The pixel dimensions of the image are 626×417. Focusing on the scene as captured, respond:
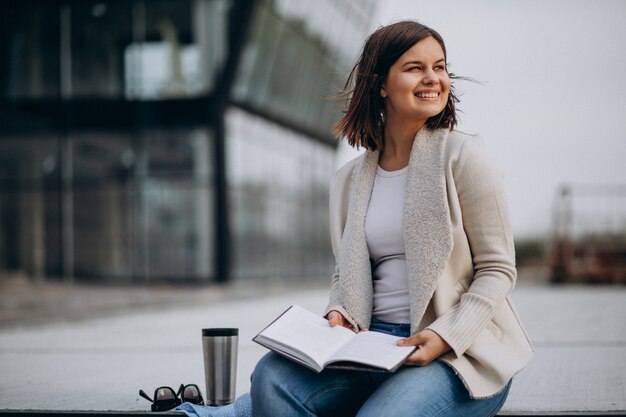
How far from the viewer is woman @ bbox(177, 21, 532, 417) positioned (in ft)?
9.22

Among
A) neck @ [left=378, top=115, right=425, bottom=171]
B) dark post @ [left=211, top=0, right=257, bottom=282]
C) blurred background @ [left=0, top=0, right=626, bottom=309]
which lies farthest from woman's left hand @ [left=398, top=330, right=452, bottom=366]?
dark post @ [left=211, top=0, right=257, bottom=282]

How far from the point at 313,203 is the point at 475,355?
27586 millimetres

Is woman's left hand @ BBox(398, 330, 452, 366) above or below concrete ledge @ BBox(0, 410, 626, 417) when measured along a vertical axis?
above

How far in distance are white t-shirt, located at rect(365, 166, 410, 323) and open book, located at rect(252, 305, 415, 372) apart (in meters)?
0.23

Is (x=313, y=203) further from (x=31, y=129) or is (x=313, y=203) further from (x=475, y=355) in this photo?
(x=475, y=355)

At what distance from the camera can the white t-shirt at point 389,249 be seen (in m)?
3.15

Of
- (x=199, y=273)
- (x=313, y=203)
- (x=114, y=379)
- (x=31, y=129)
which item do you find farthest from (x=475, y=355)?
(x=313, y=203)

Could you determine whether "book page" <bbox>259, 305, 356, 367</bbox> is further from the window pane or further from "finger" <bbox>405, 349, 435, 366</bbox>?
the window pane

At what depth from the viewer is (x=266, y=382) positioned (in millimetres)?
2879

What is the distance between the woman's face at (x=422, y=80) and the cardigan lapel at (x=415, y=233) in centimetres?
10

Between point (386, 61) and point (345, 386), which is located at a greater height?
point (386, 61)

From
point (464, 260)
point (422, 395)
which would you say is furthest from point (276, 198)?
point (422, 395)

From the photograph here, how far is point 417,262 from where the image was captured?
116 inches

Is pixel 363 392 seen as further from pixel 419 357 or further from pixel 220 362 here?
Result: pixel 220 362
